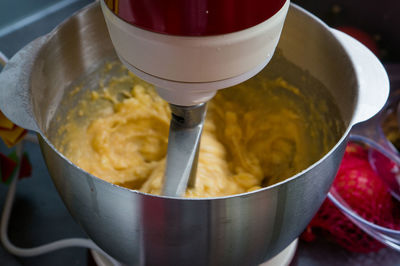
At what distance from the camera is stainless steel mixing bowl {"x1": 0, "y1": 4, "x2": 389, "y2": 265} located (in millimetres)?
437

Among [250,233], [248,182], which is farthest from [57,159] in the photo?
[248,182]

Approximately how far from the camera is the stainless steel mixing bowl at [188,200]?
44cm

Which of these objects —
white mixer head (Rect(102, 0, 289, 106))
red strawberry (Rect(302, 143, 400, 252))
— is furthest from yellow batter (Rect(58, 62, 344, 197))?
white mixer head (Rect(102, 0, 289, 106))

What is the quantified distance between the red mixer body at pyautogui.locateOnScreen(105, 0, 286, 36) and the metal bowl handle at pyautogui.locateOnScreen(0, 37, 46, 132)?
0.19m

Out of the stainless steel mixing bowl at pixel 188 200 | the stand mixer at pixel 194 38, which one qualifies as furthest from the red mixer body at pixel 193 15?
the stainless steel mixing bowl at pixel 188 200

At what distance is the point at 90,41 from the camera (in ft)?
2.26

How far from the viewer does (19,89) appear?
52 cm

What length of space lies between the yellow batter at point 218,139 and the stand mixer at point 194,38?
30 cm

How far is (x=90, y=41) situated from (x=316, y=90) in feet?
1.16

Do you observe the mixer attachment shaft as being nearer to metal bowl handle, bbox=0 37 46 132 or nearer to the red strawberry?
metal bowl handle, bbox=0 37 46 132

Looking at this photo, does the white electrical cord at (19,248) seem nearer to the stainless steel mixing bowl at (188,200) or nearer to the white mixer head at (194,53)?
the stainless steel mixing bowl at (188,200)

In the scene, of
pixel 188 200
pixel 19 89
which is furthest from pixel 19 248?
pixel 188 200

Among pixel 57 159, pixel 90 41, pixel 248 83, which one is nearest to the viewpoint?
pixel 57 159

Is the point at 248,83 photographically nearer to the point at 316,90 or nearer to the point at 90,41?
the point at 316,90
